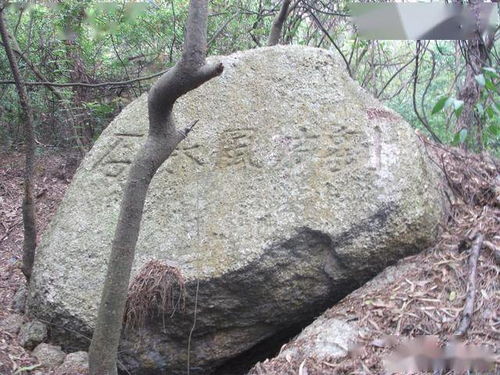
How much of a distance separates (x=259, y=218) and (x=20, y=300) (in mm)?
1931

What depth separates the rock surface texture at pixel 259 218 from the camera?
3.13 metres

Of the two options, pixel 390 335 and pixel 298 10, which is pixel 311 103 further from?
pixel 298 10

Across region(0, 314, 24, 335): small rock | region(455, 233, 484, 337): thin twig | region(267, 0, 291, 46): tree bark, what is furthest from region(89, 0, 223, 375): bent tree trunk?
region(267, 0, 291, 46): tree bark

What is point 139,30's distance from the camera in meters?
6.91

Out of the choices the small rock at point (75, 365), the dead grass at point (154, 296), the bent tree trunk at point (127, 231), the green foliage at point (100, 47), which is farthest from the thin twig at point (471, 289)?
the green foliage at point (100, 47)

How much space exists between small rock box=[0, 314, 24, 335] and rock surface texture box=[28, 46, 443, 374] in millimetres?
221

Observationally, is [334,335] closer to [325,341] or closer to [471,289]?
[325,341]

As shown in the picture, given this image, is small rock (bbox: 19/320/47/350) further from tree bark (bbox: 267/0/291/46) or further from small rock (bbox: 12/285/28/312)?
tree bark (bbox: 267/0/291/46)

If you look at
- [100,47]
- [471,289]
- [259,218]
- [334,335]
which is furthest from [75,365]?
[100,47]

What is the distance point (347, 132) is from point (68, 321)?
2084 millimetres

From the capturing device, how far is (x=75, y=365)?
3.17 meters

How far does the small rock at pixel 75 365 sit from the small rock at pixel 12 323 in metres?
0.52

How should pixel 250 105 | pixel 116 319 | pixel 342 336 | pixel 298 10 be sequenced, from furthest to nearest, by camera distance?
pixel 298 10 → pixel 250 105 → pixel 342 336 → pixel 116 319

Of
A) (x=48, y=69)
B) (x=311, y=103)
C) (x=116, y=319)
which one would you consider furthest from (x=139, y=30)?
(x=116, y=319)
